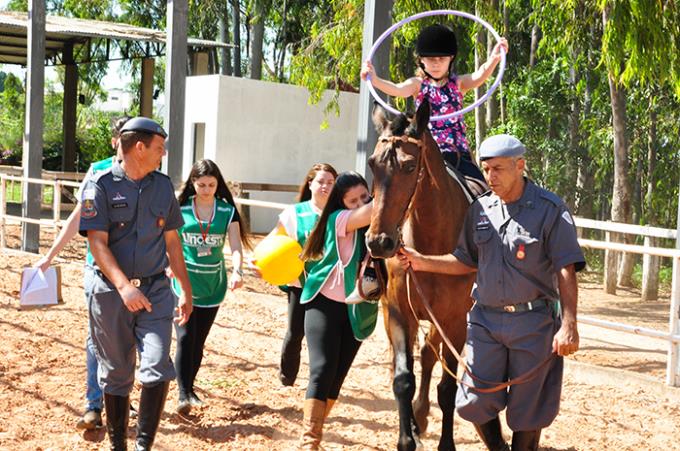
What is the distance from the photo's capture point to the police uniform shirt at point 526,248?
402cm

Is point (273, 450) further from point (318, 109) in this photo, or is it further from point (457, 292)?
point (318, 109)

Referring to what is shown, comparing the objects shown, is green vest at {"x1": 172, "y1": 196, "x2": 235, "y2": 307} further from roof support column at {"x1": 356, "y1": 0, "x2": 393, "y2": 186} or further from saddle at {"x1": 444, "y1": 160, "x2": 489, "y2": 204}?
roof support column at {"x1": 356, "y1": 0, "x2": 393, "y2": 186}

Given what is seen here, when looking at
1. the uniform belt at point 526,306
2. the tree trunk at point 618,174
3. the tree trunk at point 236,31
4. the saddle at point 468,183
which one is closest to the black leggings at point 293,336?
the saddle at point 468,183

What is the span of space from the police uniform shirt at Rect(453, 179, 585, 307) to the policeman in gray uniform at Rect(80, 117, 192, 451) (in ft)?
5.36

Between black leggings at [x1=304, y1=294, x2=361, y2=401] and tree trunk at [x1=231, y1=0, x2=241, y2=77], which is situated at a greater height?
tree trunk at [x1=231, y1=0, x2=241, y2=77]

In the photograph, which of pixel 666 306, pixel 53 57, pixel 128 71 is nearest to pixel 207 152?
pixel 53 57

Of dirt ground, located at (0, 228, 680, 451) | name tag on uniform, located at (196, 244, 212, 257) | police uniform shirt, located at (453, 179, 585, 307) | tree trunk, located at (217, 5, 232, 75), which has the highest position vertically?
tree trunk, located at (217, 5, 232, 75)

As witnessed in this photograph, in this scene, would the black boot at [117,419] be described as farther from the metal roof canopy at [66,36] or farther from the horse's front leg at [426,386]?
the metal roof canopy at [66,36]

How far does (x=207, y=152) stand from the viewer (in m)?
20.6

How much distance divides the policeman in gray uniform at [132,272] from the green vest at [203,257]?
1379 mm

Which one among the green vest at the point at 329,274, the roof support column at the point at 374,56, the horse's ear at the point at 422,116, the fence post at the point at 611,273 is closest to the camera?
the horse's ear at the point at 422,116

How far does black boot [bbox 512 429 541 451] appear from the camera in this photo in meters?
4.23

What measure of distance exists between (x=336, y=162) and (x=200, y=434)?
1758cm

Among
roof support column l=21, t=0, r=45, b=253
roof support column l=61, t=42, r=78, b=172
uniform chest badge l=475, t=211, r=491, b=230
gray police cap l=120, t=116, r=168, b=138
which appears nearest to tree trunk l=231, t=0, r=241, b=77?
roof support column l=61, t=42, r=78, b=172
